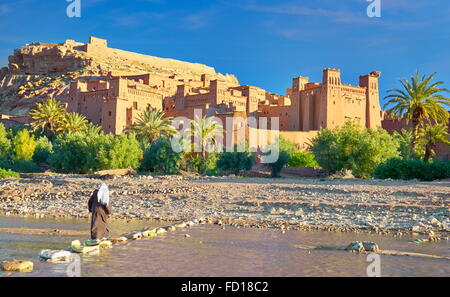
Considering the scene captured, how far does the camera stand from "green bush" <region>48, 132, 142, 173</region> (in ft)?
105

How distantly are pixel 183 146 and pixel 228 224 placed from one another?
68.9 feet

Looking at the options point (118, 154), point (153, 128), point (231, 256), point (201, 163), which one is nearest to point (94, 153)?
point (118, 154)

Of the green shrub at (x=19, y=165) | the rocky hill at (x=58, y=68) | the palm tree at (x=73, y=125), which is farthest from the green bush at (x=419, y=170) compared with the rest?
the rocky hill at (x=58, y=68)

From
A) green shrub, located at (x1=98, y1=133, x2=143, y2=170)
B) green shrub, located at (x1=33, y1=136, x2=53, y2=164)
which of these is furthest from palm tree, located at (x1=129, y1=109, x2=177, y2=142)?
green shrub, located at (x1=98, y1=133, x2=143, y2=170)

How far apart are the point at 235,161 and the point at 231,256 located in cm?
2579

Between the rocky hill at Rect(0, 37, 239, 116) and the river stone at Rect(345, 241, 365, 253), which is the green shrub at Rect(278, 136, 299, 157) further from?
the rocky hill at Rect(0, 37, 239, 116)

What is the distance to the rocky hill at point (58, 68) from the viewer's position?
68750mm

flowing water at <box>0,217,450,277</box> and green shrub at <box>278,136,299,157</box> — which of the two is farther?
green shrub at <box>278,136,299,157</box>

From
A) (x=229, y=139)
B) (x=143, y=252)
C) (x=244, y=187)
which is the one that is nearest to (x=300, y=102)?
(x=229, y=139)

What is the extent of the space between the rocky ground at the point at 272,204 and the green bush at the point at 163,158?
374 inches

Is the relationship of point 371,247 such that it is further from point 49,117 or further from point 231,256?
point 49,117

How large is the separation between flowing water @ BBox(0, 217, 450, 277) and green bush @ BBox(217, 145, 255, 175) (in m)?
22.6
